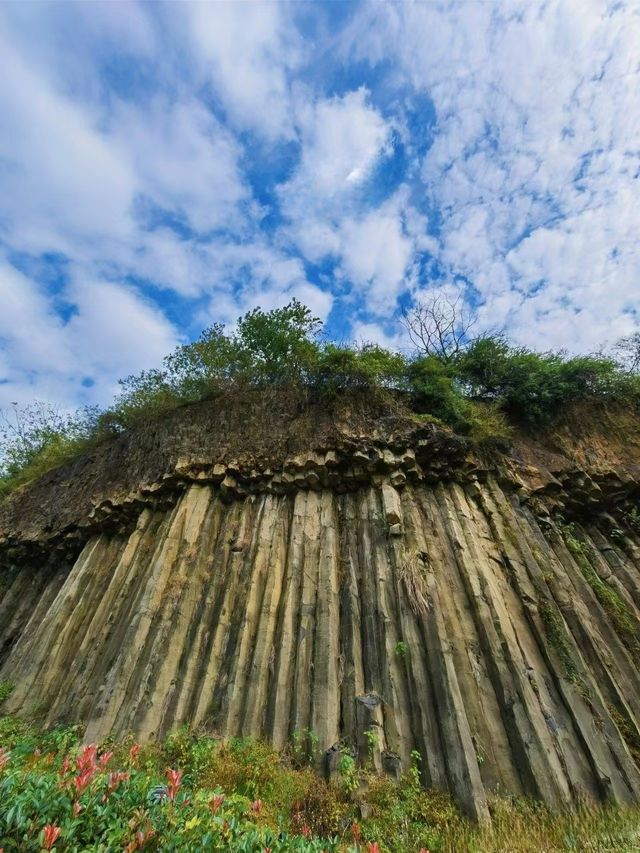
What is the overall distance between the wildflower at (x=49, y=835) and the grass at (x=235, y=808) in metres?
0.01

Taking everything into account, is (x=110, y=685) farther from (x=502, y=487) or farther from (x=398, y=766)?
(x=502, y=487)

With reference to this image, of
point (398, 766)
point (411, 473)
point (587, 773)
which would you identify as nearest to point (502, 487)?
point (411, 473)

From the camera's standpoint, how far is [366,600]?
307 inches

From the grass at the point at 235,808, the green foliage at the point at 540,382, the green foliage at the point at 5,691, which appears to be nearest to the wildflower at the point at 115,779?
the grass at the point at 235,808

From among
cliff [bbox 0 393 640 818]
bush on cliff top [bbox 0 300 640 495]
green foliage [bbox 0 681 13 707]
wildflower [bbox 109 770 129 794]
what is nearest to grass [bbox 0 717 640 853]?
wildflower [bbox 109 770 129 794]

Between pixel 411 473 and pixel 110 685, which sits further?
pixel 411 473

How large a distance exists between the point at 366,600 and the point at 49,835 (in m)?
5.78

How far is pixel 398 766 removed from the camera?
5746 mm

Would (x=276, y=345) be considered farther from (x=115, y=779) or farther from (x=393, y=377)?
(x=115, y=779)

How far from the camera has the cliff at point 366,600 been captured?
19.6 ft

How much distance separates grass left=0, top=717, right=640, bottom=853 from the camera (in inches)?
125

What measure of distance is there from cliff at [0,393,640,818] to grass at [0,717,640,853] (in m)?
0.33

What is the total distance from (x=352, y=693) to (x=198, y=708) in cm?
280

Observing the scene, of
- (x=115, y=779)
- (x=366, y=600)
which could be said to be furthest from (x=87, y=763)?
(x=366, y=600)
